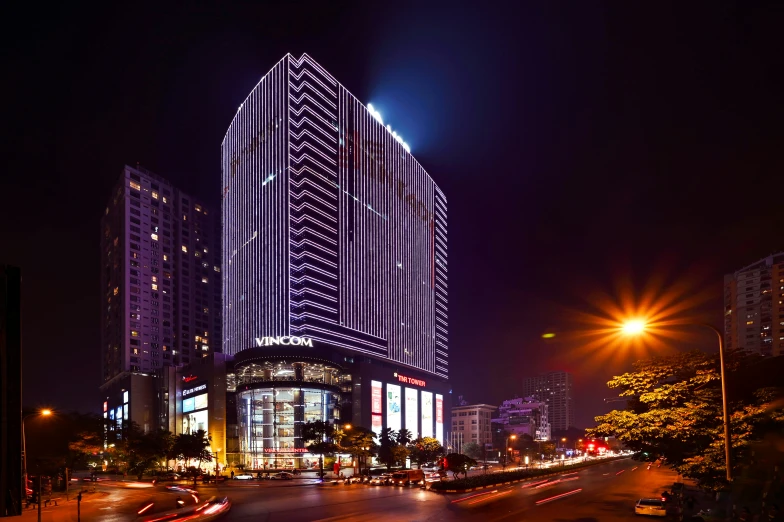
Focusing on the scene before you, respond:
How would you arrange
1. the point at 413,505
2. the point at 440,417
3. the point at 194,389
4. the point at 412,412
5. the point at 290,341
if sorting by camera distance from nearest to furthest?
1. the point at 413,505
2. the point at 290,341
3. the point at 194,389
4. the point at 412,412
5. the point at 440,417

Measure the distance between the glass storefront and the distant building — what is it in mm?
108920

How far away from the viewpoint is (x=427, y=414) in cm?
16012

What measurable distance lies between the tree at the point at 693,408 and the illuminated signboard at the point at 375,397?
354ft

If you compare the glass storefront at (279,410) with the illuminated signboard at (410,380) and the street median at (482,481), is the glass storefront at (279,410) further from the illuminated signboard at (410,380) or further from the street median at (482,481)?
the street median at (482,481)

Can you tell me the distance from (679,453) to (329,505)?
78.3ft

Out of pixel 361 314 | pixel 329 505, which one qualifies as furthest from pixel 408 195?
pixel 329 505

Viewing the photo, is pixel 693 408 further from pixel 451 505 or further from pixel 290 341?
pixel 290 341

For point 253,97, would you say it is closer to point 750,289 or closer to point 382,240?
point 382,240

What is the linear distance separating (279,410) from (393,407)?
30.4 meters

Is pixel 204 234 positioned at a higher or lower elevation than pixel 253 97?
lower

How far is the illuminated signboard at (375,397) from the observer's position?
13662cm

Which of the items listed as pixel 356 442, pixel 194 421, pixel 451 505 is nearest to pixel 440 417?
pixel 194 421

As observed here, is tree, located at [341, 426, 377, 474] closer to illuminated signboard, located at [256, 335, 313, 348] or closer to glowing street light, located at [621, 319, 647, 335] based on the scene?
illuminated signboard, located at [256, 335, 313, 348]

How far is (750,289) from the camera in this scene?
529 feet
